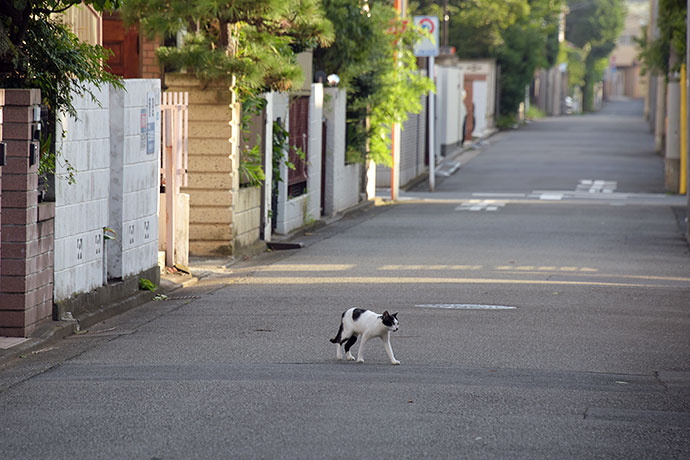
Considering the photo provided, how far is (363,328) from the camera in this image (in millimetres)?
8672

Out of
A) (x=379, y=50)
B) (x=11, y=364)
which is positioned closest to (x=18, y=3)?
(x=11, y=364)

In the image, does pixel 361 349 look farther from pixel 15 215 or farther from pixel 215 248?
pixel 215 248

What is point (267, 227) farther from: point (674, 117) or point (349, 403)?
point (674, 117)

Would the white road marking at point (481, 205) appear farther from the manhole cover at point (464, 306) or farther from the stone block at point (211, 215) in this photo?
the manhole cover at point (464, 306)

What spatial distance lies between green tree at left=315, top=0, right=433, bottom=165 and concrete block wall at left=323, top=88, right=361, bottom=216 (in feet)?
2.49

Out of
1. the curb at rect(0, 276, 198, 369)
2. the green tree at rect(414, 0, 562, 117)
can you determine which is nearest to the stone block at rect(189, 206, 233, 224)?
the curb at rect(0, 276, 198, 369)

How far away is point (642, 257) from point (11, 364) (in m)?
10.6

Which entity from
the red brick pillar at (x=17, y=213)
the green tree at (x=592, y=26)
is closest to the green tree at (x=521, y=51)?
the green tree at (x=592, y=26)

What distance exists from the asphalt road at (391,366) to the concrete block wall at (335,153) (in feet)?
14.8

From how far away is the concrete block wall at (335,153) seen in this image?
2269 centimetres

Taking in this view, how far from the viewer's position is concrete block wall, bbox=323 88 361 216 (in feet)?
74.4


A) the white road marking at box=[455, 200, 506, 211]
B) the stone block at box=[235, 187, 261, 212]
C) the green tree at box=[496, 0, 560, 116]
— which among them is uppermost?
the green tree at box=[496, 0, 560, 116]

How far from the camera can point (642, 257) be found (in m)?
17.2

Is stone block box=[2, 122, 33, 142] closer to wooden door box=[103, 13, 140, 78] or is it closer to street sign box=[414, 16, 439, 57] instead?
wooden door box=[103, 13, 140, 78]
